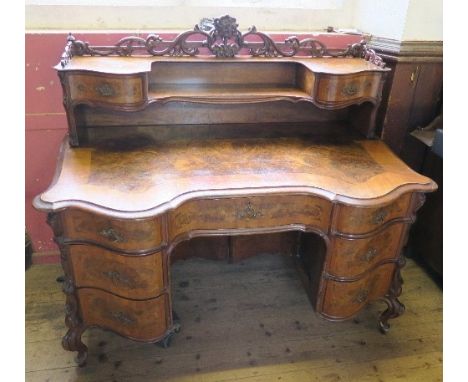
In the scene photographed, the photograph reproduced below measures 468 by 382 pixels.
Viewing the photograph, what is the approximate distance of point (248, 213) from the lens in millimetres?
1473

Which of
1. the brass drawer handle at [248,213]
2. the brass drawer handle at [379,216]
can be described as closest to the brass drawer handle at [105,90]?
the brass drawer handle at [248,213]

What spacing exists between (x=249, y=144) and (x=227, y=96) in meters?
0.25

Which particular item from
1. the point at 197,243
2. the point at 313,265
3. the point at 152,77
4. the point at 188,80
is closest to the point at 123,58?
the point at 152,77

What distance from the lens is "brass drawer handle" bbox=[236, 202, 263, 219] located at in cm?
146

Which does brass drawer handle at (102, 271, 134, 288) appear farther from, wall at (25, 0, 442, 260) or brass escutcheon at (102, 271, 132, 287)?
wall at (25, 0, 442, 260)

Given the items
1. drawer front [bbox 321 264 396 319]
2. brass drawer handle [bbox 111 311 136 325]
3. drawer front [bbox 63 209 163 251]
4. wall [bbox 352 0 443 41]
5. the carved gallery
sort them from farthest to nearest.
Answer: wall [bbox 352 0 443 41]
drawer front [bbox 321 264 396 319]
brass drawer handle [bbox 111 311 136 325]
the carved gallery
drawer front [bbox 63 209 163 251]

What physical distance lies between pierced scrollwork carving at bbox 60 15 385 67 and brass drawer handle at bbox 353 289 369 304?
3.27 ft

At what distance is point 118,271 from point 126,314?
21 centimetres

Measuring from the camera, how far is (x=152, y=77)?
1.76 metres

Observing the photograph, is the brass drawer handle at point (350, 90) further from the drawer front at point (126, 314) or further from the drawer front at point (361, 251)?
the drawer front at point (126, 314)

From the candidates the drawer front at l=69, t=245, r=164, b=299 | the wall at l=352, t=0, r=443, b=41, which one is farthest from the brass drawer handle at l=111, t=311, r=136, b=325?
the wall at l=352, t=0, r=443, b=41

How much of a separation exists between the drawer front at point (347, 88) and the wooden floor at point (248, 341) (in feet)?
3.53

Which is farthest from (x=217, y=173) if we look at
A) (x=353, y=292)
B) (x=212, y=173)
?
(x=353, y=292)

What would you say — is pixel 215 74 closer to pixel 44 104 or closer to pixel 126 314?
pixel 44 104
